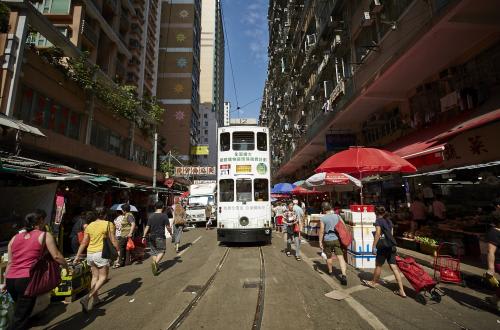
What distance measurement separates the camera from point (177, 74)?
2047 inches

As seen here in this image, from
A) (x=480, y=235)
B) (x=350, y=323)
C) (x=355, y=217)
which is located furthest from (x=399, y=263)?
(x=480, y=235)

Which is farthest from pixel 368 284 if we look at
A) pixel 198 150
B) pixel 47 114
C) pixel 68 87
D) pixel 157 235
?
pixel 198 150

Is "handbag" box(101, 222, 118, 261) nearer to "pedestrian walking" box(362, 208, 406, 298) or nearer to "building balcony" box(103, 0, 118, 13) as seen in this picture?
"pedestrian walking" box(362, 208, 406, 298)

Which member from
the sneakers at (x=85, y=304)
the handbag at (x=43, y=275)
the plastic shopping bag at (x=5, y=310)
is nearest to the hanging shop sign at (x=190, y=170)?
the sneakers at (x=85, y=304)

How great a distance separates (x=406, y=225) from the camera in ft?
34.2

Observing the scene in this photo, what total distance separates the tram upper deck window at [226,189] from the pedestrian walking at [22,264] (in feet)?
26.4

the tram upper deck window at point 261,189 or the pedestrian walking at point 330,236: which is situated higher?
the tram upper deck window at point 261,189

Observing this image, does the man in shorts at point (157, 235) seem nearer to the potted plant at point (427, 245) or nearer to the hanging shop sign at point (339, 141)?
the potted plant at point (427, 245)

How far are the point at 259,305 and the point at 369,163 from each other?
515 cm

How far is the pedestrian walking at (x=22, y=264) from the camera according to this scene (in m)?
3.87

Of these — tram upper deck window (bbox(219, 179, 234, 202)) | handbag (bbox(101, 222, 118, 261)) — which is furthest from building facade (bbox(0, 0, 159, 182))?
handbag (bbox(101, 222, 118, 261))

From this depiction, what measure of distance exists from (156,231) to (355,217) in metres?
5.68

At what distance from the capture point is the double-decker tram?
37.9 feet

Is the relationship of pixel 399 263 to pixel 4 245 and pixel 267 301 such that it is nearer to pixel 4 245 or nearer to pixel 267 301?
pixel 267 301
